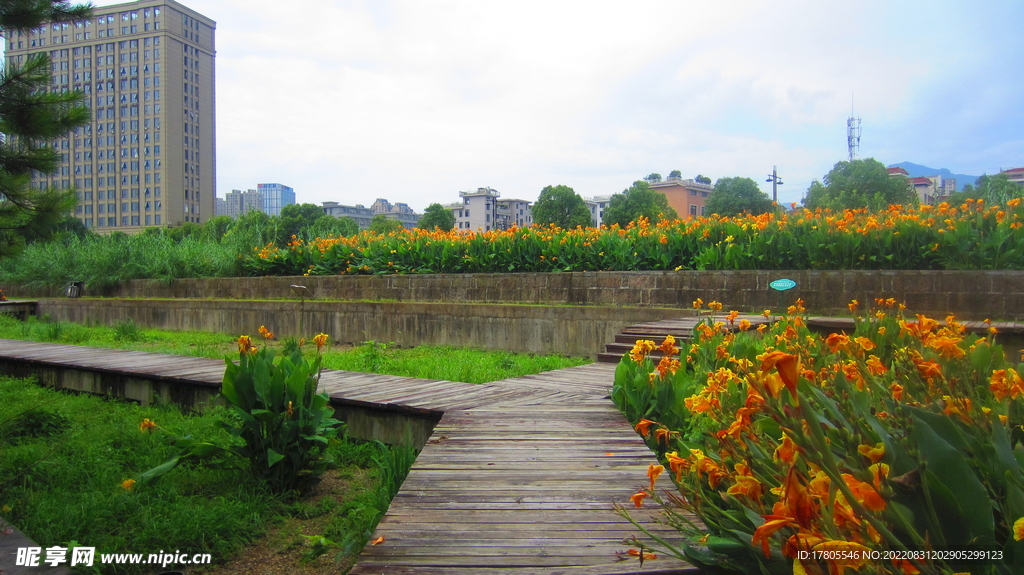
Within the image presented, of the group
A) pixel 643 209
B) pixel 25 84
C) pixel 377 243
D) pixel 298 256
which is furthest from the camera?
pixel 643 209

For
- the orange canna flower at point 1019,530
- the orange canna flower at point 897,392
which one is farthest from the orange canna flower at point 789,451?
the orange canna flower at point 897,392

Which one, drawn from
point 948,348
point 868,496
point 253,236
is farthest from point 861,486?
point 253,236

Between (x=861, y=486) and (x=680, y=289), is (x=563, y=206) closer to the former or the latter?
(x=680, y=289)

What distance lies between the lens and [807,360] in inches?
101

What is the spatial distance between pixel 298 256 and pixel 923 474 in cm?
1204

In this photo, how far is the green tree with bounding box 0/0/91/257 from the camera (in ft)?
16.0

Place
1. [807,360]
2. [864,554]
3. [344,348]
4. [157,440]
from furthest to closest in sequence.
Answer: [344,348], [157,440], [807,360], [864,554]

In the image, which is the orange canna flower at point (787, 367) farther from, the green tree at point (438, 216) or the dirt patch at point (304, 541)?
the green tree at point (438, 216)

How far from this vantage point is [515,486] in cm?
245

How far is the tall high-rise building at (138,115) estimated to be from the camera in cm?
8538

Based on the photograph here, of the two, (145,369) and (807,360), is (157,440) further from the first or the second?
(807,360)

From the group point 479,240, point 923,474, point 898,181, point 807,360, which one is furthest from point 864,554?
point 898,181

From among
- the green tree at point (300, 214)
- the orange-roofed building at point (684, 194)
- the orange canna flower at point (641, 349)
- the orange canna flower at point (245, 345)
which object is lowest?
the orange canna flower at point (641, 349)

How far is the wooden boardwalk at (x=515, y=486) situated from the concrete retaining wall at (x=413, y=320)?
3314mm
